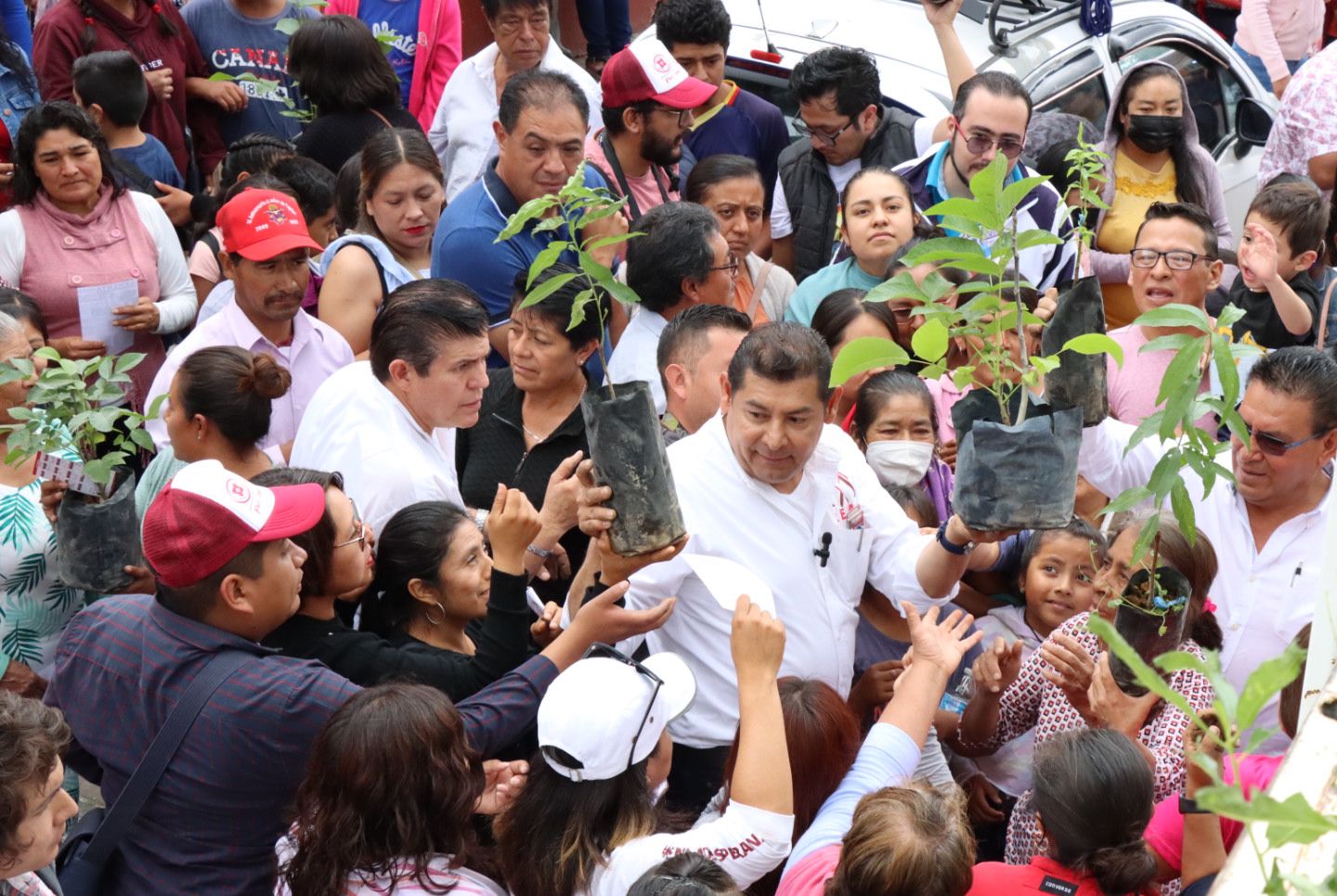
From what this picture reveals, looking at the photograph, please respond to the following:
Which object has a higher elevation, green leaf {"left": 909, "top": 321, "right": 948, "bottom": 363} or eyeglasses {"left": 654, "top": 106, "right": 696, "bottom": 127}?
green leaf {"left": 909, "top": 321, "right": 948, "bottom": 363}

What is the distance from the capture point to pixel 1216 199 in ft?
19.9

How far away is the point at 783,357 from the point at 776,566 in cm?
48

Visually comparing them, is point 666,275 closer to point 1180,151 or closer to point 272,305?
point 272,305

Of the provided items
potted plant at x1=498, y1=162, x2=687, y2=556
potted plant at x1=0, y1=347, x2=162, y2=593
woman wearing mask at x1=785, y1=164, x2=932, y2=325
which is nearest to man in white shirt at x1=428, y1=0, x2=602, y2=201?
woman wearing mask at x1=785, y1=164, x2=932, y2=325

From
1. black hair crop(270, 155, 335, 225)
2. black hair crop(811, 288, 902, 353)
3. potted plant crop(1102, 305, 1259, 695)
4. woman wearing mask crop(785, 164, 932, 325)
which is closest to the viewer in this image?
potted plant crop(1102, 305, 1259, 695)

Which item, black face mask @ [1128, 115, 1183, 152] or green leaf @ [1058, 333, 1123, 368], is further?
black face mask @ [1128, 115, 1183, 152]

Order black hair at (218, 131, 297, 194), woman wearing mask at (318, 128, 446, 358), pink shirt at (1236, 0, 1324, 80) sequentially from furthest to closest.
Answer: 1. pink shirt at (1236, 0, 1324, 80)
2. black hair at (218, 131, 297, 194)
3. woman wearing mask at (318, 128, 446, 358)

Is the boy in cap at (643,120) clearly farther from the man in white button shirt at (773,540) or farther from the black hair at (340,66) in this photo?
the man in white button shirt at (773,540)

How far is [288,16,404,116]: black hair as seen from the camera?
5551mm

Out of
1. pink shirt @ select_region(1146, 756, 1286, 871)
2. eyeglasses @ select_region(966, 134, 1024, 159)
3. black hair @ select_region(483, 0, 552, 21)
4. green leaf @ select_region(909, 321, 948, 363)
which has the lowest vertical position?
pink shirt @ select_region(1146, 756, 1286, 871)

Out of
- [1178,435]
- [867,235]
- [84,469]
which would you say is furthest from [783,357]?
[867,235]

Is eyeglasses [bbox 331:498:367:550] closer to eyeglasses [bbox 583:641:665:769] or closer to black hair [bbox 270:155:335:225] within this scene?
eyeglasses [bbox 583:641:665:769]

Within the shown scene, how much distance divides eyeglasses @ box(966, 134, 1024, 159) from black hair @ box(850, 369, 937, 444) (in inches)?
58.7

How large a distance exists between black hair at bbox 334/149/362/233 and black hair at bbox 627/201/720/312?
128 cm
